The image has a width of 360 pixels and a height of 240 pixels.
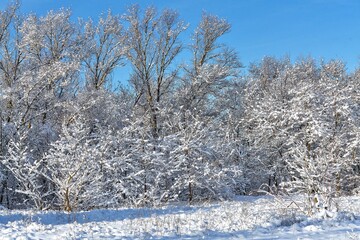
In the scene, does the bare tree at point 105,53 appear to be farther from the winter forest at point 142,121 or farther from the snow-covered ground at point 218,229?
the snow-covered ground at point 218,229

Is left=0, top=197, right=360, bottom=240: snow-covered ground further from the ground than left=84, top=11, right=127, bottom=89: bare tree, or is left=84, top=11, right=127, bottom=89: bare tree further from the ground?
left=84, top=11, right=127, bottom=89: bare tree

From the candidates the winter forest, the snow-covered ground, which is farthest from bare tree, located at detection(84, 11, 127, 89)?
the snow-covered ground

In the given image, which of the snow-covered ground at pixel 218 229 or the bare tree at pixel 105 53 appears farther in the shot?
the bare tree at pixel 105 53

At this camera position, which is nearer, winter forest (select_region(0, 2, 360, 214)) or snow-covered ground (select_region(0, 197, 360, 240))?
snow-covered ground (select_region(0, 197, 360, 240))

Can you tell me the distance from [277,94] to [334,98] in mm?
5051

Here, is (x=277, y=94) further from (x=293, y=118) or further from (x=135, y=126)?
(x=135, y=126)

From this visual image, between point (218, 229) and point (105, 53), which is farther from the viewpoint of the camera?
point (105, 53)

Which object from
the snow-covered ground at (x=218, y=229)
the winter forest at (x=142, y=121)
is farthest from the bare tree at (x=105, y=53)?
the snow-covered ground at (x=218, y=229)

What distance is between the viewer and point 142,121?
2389 centimetres

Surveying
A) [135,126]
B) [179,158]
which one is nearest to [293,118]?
[179,158]

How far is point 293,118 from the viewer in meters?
28.3

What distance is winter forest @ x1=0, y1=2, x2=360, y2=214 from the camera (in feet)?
66.0

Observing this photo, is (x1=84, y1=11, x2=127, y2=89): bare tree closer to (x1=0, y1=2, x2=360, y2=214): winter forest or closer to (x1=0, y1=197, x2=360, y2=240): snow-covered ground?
(x1=0, y1=2, x2=360, y2=214): winter forest

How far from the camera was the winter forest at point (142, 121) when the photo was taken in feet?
66.0
